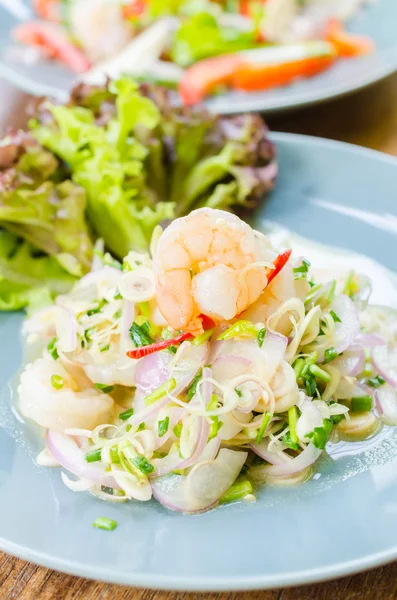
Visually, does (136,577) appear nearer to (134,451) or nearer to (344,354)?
(134,451)

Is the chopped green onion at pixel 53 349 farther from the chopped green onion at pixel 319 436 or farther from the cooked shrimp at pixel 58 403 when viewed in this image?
the chopped green onion at pixel 319 436

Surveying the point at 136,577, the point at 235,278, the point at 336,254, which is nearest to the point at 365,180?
the point at 336,254

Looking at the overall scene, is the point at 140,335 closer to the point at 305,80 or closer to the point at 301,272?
the point at 301,272

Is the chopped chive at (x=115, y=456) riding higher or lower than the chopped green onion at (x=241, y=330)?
lower

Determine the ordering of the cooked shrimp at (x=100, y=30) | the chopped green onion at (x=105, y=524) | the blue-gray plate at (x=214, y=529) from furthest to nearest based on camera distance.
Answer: the cooked shrimp at (x=100, y=30), the chopped green onion at (x=105, y=524), the blue-gray plate at (x=214, y=529)

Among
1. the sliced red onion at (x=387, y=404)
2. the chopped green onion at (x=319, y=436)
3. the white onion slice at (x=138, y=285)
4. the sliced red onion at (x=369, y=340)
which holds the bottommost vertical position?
the sliced red onion at (x=387, y=404)

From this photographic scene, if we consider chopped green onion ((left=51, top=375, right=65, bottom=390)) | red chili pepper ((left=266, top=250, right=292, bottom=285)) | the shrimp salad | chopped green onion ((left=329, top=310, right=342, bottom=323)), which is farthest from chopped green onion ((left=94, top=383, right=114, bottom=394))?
chopped green onion ((left=329, top=310, right=342, bottom=323))

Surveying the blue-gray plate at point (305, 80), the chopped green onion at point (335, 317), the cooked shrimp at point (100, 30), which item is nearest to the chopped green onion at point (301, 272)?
the chopped green onion at point (335, 317)
